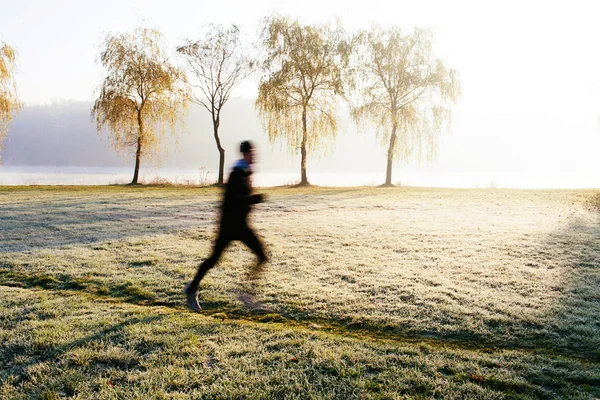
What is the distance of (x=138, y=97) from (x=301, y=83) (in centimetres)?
1241

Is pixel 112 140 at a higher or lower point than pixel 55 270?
higher

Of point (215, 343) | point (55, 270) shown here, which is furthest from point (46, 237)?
point (215, 343)

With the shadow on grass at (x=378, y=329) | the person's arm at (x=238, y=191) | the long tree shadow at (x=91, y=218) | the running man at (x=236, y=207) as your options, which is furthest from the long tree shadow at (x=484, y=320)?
the long tree shadow at (x=91, y=218)

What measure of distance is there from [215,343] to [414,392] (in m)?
2.22

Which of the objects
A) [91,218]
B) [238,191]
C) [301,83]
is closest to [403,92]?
[301,83]

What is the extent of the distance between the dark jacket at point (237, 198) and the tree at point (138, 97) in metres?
27.5

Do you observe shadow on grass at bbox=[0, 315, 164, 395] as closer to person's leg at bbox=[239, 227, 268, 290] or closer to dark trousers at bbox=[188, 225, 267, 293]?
dark trousers at bbox=[188, 225, 267, 293]

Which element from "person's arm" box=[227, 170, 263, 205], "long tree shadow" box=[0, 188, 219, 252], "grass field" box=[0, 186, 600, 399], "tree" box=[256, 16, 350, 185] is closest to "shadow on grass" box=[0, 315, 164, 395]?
"grass field" box=[0, 186, 600, 399]

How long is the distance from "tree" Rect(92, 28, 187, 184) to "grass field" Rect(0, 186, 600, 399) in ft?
65.2

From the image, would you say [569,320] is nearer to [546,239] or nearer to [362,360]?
[362,360]

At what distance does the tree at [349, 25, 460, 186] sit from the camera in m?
28.7

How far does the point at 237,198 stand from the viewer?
608 cm

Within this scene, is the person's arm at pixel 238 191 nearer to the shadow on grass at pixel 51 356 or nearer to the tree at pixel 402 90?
the shadow on grass at pixel 51 356

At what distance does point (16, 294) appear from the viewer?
6.52 metres
